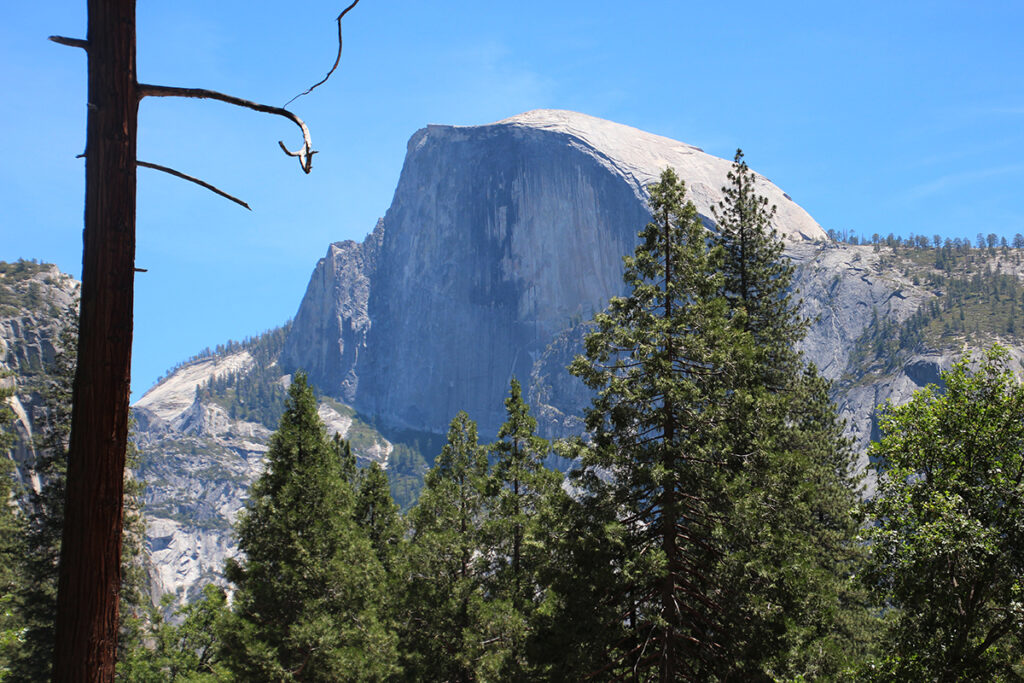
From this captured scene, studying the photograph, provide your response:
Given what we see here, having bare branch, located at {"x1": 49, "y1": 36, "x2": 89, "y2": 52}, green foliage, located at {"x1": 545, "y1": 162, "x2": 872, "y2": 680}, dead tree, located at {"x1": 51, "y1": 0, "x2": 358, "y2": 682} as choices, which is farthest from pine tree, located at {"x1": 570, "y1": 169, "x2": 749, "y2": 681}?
bare branch, located at {"x1": 49, "y1": 36, "x2": 89, "y2": 52}

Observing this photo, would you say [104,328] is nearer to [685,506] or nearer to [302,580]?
[685,506]

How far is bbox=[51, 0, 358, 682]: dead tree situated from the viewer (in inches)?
150

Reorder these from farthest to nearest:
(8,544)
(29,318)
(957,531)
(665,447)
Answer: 1. (29,318)
2. (8,544)
3. (665,447)
4. (957,531)

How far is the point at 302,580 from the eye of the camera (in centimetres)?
2241

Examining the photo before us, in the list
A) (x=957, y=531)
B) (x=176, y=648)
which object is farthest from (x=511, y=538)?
(x=176, y=648)

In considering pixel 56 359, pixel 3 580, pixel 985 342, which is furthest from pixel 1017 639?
pixel 985 342

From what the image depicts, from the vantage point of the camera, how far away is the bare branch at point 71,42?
12.8 feet

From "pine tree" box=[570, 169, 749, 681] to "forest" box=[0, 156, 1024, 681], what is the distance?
6 centimetres

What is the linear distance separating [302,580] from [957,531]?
17170mm

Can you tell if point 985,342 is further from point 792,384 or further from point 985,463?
point 985,463

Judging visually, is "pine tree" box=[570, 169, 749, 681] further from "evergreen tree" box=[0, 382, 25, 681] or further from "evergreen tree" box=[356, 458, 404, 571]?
"evergreen tree" box=[0, 382, 25, 681]

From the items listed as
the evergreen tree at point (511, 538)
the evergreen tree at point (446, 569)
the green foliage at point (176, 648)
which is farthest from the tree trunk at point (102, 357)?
the green foliage at point (176, 648)

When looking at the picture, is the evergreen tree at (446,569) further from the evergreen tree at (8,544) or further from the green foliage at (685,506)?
the evergreen tree at (8,544)

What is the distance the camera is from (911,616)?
12.9 meters
